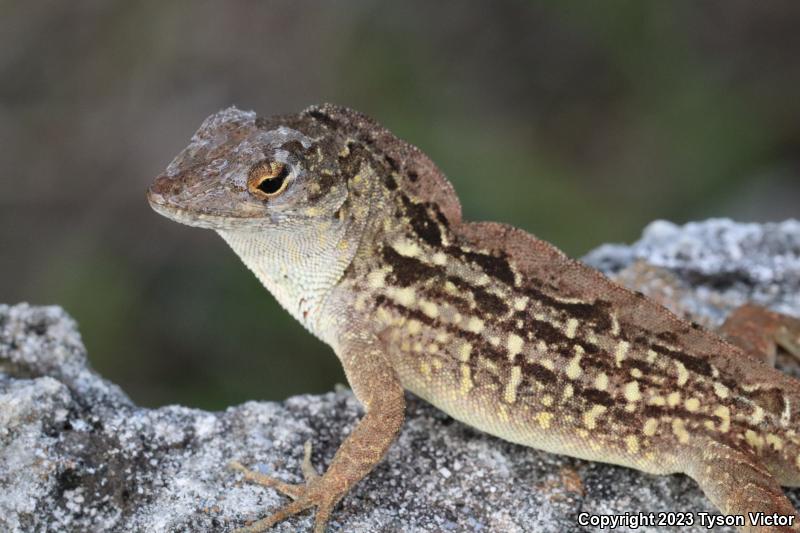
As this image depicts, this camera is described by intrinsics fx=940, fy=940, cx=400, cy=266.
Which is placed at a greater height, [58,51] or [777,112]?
[777,112]

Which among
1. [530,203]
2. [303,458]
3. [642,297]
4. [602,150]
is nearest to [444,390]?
[303,458]

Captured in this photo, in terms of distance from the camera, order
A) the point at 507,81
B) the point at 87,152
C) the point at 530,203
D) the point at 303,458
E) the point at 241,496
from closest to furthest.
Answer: the point at 241,496 → the point at 303,458 → the point at 530,203 → the point at 87,152 → the point at 507,81

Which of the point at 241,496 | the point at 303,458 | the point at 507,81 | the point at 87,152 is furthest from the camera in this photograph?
the point at 507,81

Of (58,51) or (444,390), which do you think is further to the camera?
(58,51)

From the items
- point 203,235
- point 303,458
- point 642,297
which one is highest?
point 203,235

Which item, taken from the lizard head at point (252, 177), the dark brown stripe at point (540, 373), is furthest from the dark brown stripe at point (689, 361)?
the lizard head at point (252, 177)

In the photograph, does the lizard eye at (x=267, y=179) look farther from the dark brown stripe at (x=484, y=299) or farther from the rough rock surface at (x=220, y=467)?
the rough rock surface at (x=220, y=467)

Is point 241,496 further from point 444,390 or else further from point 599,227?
point 599,227
